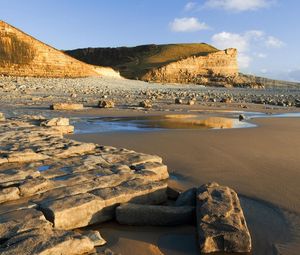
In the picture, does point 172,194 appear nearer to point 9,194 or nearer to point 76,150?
point 9,194

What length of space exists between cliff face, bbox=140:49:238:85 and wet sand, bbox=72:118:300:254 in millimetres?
50256

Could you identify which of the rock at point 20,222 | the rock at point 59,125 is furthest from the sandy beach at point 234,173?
the rock at point 20,222

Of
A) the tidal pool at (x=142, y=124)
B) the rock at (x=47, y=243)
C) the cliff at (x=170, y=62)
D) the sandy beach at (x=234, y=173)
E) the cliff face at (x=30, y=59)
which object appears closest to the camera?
the rock at (x=47, y=243)

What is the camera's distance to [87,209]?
138 inches

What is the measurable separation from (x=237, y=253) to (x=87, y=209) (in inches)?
51.3

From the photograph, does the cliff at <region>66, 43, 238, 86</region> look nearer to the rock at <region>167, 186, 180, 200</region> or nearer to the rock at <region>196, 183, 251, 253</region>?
the rock at <region>167, 186, 180, 200</region>

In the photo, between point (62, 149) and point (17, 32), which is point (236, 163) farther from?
point (17, 32)

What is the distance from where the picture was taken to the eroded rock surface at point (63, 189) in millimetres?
2846

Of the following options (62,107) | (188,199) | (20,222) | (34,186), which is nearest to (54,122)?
(34,186)

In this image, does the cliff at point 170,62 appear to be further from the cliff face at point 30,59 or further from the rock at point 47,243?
the rock at point 47,243

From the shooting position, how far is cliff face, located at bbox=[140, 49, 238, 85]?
201 feet

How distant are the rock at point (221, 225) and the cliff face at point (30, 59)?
1383 inches

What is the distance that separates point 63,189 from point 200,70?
64565 millimetres

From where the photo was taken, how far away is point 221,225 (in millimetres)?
3168
